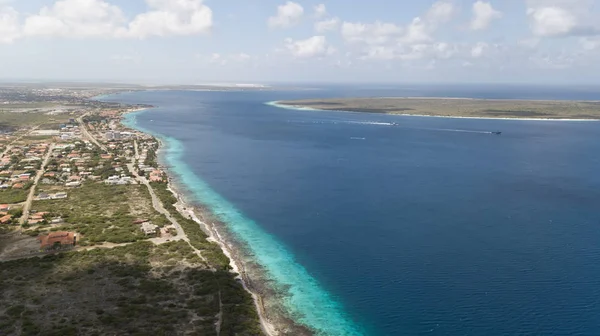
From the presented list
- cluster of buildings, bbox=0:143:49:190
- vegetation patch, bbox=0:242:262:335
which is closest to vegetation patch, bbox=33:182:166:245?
vegetation patch, bbox=0:242:262:335

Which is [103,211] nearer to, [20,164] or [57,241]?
[57,241]

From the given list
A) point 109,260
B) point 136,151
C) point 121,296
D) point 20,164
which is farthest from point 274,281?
point 136,151

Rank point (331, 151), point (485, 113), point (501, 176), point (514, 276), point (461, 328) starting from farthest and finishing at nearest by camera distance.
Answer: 1. point (485, 113)
2. point (331, 151)
3. point (501, 176)
4. point (514, 276)
5. point (461, 328)

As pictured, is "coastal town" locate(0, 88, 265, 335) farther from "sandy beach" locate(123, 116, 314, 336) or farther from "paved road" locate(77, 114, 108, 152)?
"paved road" locate(77, 114, 108, 152)

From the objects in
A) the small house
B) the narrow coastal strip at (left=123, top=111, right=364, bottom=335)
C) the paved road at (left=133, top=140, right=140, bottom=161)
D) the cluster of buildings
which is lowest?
the narrow coastal strip at (left=123, top=111, right=364, bottom=335)

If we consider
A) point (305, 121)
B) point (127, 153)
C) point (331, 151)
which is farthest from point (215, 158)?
point (305, 121)

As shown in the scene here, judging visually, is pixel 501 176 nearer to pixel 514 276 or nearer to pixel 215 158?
pixel 514 276
